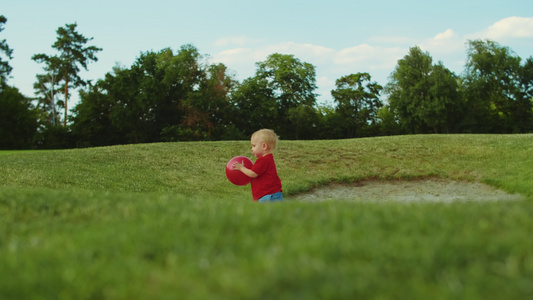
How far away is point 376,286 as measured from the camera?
319 cm

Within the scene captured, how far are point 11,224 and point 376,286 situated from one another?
4.70m

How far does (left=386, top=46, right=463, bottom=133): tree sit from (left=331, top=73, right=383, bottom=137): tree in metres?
6.64

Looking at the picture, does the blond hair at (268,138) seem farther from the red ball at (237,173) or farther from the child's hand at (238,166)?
the red ball at (237,173)

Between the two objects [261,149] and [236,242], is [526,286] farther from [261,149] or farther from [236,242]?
[261,149]

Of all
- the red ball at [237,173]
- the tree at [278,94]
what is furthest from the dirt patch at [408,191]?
the tree at [278,94]

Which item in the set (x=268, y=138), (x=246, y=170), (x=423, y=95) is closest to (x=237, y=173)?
(x=246, y=170)

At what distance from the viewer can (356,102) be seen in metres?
77.5

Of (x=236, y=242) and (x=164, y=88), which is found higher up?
(x=164, y=88)

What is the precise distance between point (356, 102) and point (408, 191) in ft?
195

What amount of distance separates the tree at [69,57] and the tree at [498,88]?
208ft

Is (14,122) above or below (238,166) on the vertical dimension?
above

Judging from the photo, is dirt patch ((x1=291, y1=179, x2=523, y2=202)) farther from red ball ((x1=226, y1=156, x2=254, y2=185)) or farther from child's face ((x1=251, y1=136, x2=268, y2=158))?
child's face ((x1=251, y1=136, x2=268, y2=158))

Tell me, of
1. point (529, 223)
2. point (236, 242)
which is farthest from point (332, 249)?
point (529, 223)

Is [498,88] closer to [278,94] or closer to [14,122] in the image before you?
[278,94]
